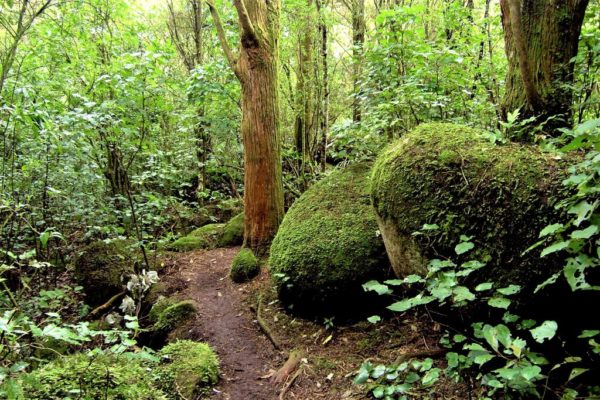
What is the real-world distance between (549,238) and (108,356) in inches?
118

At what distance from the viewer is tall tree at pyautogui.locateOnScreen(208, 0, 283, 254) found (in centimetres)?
609

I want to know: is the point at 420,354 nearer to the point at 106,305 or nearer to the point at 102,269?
the point at 106,305

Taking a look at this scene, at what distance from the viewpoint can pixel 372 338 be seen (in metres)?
3.48

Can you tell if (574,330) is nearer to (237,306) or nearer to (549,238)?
(549,238)

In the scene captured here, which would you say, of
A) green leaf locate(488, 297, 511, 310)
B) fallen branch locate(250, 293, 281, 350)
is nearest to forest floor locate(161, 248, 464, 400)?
fallen branch locate(250, 293, 281, 350)

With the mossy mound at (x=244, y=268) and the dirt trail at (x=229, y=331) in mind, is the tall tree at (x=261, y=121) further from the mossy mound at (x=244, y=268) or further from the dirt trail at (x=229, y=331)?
the dirt trail at (x=229, y=331)

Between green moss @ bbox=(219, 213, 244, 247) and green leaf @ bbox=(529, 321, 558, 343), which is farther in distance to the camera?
green moss @ bbox=(219, 213, 244, 247)

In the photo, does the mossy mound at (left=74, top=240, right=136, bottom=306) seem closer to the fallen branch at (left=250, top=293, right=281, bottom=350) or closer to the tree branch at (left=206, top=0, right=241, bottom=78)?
the fallen branch at (left=250, top=293, right=281, bottom=350)

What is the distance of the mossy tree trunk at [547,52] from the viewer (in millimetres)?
2832

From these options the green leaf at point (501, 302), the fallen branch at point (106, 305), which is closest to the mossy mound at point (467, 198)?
the green leaf at point (501, 302)

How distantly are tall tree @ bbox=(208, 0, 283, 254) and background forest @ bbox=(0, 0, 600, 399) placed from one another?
0.43m

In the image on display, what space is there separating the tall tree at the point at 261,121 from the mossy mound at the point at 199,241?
2114 mm

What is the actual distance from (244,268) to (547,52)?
4903 mm

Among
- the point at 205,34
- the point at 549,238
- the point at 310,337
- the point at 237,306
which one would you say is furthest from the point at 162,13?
the point at 549,238
